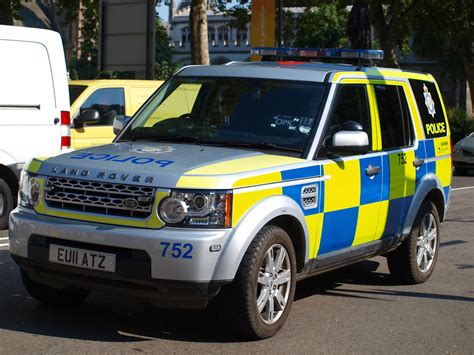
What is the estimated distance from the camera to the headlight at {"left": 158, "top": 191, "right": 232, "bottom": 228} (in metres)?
5.73

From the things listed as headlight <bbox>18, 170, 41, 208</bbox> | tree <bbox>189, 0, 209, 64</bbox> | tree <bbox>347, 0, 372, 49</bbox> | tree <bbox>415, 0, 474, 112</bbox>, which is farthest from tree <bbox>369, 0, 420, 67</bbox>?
headlight <bbox>18, 170, 41, 208</bbox>

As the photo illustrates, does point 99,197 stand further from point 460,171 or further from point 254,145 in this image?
point 460,171

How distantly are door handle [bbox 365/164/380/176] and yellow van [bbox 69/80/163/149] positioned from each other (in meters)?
6.37

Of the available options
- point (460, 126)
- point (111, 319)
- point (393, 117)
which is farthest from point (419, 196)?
point (460, 126)

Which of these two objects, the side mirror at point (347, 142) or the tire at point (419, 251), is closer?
the side mirror at point (347, 142)

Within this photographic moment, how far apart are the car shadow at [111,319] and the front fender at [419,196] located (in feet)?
1.90

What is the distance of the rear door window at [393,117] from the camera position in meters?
7.82

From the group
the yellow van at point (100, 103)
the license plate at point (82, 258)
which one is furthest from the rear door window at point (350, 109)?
the yellow van at point (100, 103)

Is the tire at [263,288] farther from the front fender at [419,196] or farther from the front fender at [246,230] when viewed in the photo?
the front fender at [419,196]

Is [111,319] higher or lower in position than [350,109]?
lower

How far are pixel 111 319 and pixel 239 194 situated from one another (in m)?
1.50

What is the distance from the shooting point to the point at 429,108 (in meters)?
8.78

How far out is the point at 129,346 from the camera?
5918 mm

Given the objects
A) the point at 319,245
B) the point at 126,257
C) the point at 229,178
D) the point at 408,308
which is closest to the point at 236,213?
the point at 229,178
